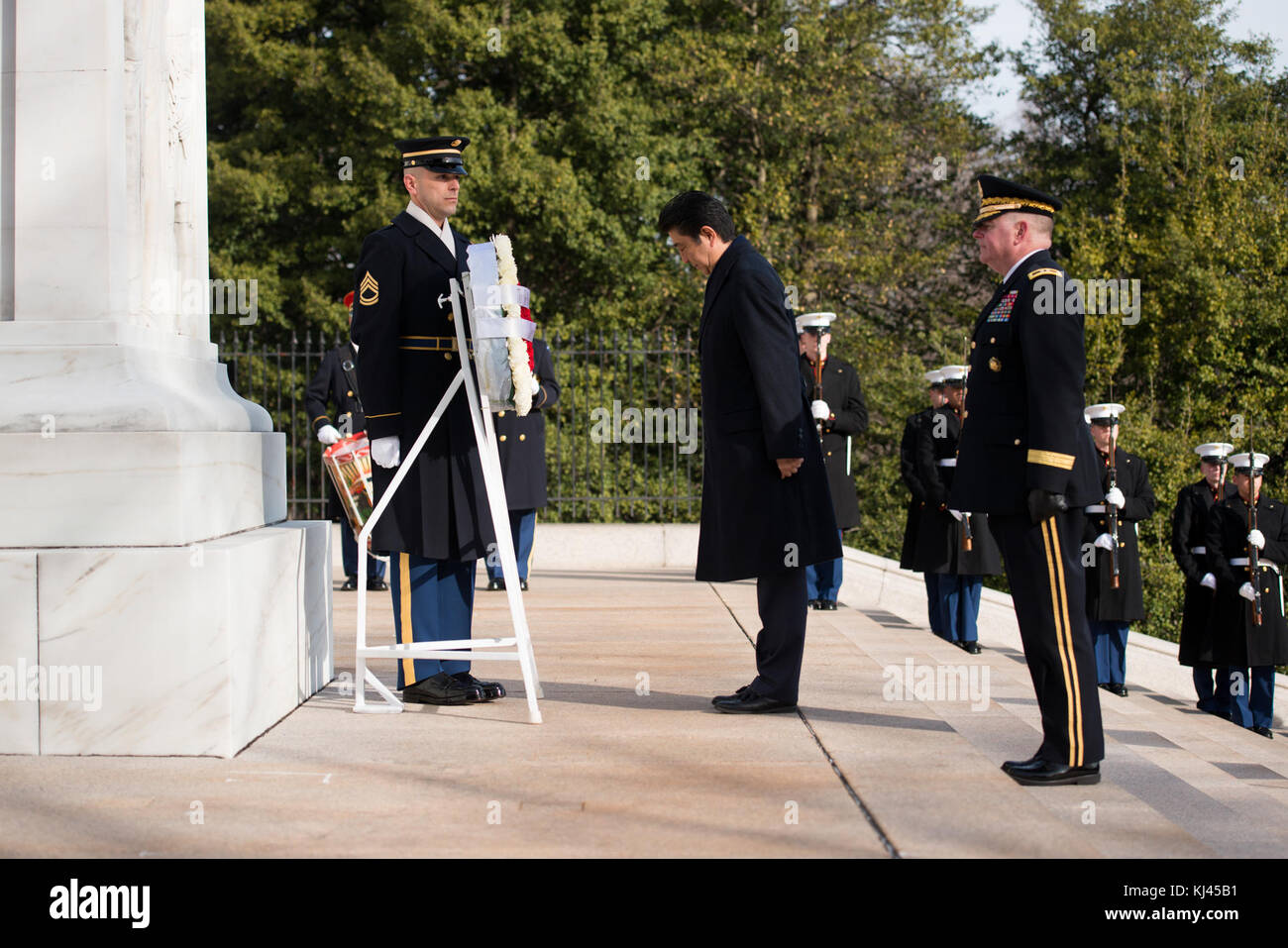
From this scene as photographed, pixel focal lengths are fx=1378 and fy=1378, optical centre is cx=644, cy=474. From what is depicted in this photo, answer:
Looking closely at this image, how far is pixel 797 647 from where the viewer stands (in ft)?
17.0

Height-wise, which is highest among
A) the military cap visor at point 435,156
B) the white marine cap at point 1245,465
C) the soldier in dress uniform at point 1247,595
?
the military cap visor at point 435,156

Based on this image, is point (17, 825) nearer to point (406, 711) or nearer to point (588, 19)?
point (406, 711)

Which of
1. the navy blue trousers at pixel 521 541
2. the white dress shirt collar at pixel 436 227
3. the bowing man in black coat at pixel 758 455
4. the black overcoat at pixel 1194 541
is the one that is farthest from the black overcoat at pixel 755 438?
the black overcoat at pixel 1194 541

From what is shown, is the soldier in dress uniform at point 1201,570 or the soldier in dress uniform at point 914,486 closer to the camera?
the soldier in dress uniform at point 914,486

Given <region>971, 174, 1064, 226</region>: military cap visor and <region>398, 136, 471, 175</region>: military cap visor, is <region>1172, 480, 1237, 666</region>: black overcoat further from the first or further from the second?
<region>398, 136, 471, 175</region>: military cap visor

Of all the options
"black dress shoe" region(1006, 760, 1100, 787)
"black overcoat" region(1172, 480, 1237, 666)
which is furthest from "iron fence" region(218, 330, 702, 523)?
"black dress shoe" region(1006, 760, 1100, 787)

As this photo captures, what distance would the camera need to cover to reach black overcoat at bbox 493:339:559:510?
30.5 ft

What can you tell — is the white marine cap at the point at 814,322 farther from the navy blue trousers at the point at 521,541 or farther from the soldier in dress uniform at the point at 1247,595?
the soldier in dress uniform at the point at 1247,595

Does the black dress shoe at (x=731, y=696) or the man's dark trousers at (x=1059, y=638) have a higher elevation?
the man's dark trousers at (x=1059, y=638)

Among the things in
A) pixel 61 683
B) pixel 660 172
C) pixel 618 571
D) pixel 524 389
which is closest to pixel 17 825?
pixel 61 683

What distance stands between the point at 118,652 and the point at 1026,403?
9.72ft

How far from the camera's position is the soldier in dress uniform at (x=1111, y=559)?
11.0 metres

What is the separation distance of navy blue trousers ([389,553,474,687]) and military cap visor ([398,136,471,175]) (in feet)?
4.82

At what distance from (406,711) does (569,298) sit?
18.9 meters
